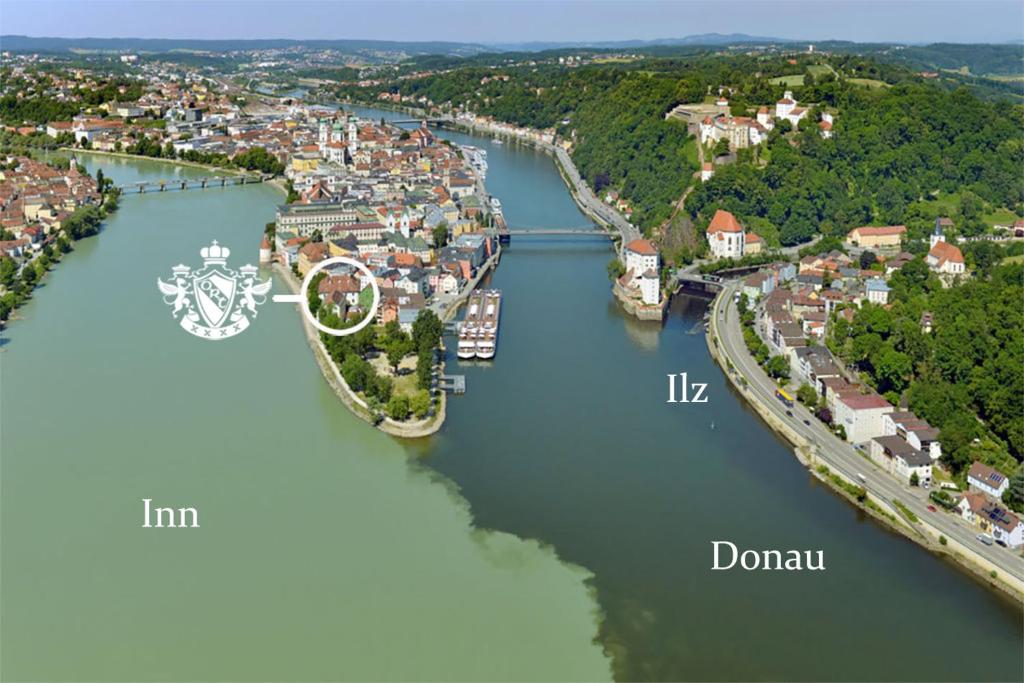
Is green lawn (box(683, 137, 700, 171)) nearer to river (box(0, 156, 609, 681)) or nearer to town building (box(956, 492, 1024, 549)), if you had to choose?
river (box(0, 156, 609, 681))

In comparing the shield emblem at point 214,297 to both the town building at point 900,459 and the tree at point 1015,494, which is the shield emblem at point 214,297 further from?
the tree at point 1015,494

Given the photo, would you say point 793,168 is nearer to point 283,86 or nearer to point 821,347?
point 821,347

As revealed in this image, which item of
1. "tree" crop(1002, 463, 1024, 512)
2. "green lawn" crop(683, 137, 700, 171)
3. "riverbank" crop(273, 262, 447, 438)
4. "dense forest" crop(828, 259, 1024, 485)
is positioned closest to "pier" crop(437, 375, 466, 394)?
"riverbank" crop(273, 262, 447, 438)

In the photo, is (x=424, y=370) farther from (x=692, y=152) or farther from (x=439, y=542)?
(x=692, y=152)

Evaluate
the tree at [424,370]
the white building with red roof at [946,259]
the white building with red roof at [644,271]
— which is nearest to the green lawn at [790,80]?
the white building with red roof at [946,259]

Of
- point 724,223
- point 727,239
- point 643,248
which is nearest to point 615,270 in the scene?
point 643,248

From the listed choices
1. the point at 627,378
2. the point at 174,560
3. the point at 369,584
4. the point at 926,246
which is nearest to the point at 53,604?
the point at 174,560
